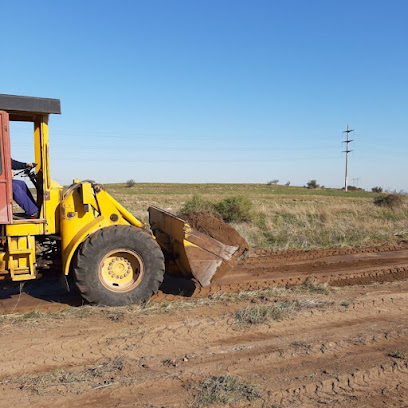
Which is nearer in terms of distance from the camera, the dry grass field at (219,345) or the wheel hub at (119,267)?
the dry grass field at (219,345)

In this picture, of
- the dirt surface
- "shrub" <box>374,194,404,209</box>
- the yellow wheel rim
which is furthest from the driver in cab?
"shrub" <box>374,194,404,209</box>

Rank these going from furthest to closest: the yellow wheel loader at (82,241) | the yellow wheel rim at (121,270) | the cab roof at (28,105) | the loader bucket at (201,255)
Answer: the loader bucket at (201,255) < the yellow wheel rim at (121,270) < the yellow wheel loader at (82,241) < the cab roof at (28,105)

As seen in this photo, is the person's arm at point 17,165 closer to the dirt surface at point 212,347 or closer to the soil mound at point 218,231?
the dirt surface at point 212,347

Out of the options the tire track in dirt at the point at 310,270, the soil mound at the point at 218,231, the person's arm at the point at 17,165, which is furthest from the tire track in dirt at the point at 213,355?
the soil mound at the point at 218,231

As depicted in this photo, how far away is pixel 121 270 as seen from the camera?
643 centimetres

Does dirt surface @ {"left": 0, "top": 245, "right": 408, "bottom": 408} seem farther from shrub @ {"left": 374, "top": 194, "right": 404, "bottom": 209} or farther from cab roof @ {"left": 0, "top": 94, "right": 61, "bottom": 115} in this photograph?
shrub @ {"left": 374, "top": 194, "right": 404, "bottom": 209}

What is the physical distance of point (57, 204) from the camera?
20.7 feet

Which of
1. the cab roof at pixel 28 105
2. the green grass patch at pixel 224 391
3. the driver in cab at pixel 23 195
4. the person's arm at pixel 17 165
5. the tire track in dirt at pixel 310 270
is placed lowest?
the green grass patch at pixel 224 391

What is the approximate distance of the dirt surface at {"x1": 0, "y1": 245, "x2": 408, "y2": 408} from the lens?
3.69m

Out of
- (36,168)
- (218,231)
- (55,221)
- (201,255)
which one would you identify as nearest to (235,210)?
(218,231)

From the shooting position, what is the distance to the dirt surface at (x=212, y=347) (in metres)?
3.69

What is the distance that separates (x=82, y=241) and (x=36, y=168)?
1283 mm

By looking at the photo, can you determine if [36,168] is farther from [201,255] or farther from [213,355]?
[213,355]

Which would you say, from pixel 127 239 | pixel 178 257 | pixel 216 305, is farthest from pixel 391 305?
pixel 127 239
